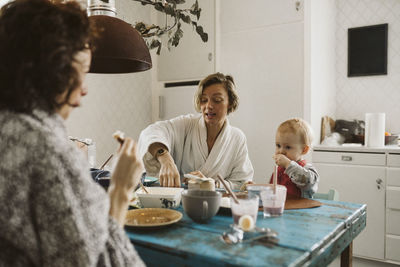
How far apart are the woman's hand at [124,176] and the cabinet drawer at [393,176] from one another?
237 centimetres

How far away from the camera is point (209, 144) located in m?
2.09

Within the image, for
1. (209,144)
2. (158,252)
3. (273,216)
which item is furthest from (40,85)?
(209,144)

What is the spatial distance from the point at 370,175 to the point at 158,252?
229 cm

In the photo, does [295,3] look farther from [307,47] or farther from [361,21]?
[361,21]

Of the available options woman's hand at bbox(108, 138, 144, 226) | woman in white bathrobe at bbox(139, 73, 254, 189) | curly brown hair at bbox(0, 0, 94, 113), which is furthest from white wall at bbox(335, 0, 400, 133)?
curly brown hair at bbox(0, 0, 94, 113)

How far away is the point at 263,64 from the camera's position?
3.10 m

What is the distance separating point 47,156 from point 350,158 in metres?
2.59

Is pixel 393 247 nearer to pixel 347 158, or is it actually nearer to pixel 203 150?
pixel 347 158

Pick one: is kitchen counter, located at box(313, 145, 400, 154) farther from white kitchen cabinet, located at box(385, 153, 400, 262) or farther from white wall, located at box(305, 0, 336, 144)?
white wall, located at box(305, 0, 336, 144)

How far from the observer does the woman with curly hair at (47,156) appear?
588mm

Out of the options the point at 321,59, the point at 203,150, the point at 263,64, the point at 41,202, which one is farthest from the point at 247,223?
the point at 321,59

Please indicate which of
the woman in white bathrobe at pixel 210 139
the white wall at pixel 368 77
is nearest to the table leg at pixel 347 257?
the woman in white bathrobe at pixel 210 139

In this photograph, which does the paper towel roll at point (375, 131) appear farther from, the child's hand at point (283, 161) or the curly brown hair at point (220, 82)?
the child's hand at point (283, 161)

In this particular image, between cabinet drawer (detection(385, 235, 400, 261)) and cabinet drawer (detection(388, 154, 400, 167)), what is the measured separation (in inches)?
21.7
